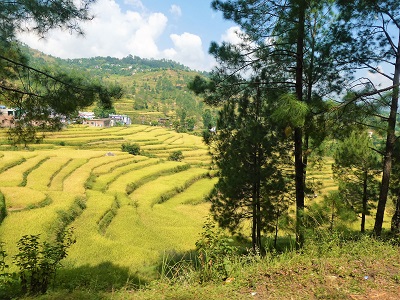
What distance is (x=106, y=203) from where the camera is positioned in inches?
781

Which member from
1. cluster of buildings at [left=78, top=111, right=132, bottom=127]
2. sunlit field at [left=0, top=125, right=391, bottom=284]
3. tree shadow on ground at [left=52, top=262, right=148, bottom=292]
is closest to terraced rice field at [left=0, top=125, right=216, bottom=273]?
sunlit field at [left=0, top=125, right=391, bottom=284]

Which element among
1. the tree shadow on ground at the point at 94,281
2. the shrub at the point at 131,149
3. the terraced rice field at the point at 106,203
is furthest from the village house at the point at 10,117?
the shrub at the point at 131,149

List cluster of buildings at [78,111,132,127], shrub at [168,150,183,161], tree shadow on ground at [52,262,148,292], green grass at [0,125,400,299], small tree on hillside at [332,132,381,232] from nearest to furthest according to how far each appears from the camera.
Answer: green grass at [0,125,400,299], tree shadow on ground at [52,262,148,292], small tree on hillside at [332,132,381,232], shrub at [168,150,183,161], cluster of buildings at [78,111,132,127]

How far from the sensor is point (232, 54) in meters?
6.33

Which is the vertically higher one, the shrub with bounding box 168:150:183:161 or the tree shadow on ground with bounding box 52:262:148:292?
the tree shadow on ground with bounding box 52:262:148:292

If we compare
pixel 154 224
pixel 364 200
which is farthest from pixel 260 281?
pixel 154 224

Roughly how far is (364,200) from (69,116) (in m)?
13.6

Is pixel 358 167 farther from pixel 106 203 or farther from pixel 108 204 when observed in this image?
pixel 106 203

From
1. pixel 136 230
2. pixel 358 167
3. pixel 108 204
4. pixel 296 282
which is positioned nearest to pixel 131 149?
pixel 108 204

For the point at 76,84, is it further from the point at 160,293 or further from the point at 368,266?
the point at 368,266

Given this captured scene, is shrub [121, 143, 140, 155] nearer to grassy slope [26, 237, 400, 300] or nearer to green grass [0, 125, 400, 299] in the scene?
green grass [0, 125, 400, 299]

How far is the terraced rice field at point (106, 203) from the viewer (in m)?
13.5

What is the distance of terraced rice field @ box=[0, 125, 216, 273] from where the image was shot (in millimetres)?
13500

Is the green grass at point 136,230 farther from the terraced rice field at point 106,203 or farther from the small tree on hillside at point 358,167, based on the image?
the small tree on hillside at point 358,167
